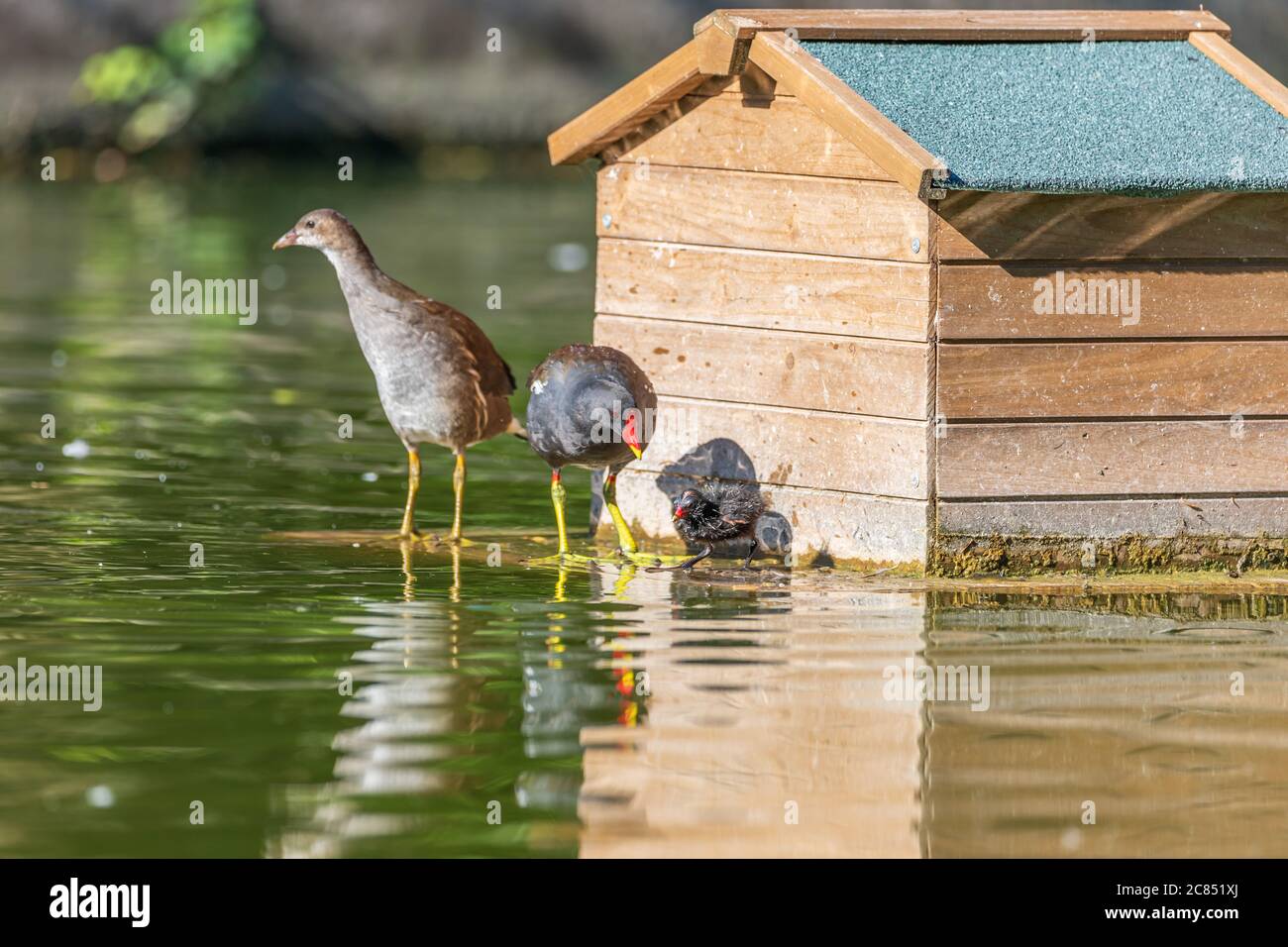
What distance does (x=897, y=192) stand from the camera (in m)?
8.84

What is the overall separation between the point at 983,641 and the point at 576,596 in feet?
5.56

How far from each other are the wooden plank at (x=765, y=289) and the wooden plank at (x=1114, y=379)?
1.02 ft

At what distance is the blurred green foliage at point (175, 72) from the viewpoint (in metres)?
31.5

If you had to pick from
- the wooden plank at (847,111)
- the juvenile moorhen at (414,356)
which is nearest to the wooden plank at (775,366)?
the juvenile moorhen at (414,356)

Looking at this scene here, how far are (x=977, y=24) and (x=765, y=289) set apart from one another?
1.51 meters

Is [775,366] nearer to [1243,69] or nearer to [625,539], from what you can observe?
[625,539]

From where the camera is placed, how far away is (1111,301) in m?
9.05

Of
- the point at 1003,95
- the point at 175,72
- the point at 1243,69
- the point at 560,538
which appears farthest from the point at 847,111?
the point at 175,72

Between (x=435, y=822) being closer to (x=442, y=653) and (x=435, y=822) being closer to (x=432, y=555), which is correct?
(x=442, y=653)

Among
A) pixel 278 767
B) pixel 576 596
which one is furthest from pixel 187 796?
pixel 576 596

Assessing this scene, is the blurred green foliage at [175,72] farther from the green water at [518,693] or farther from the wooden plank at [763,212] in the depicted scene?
the wooden plank at [763,212]
